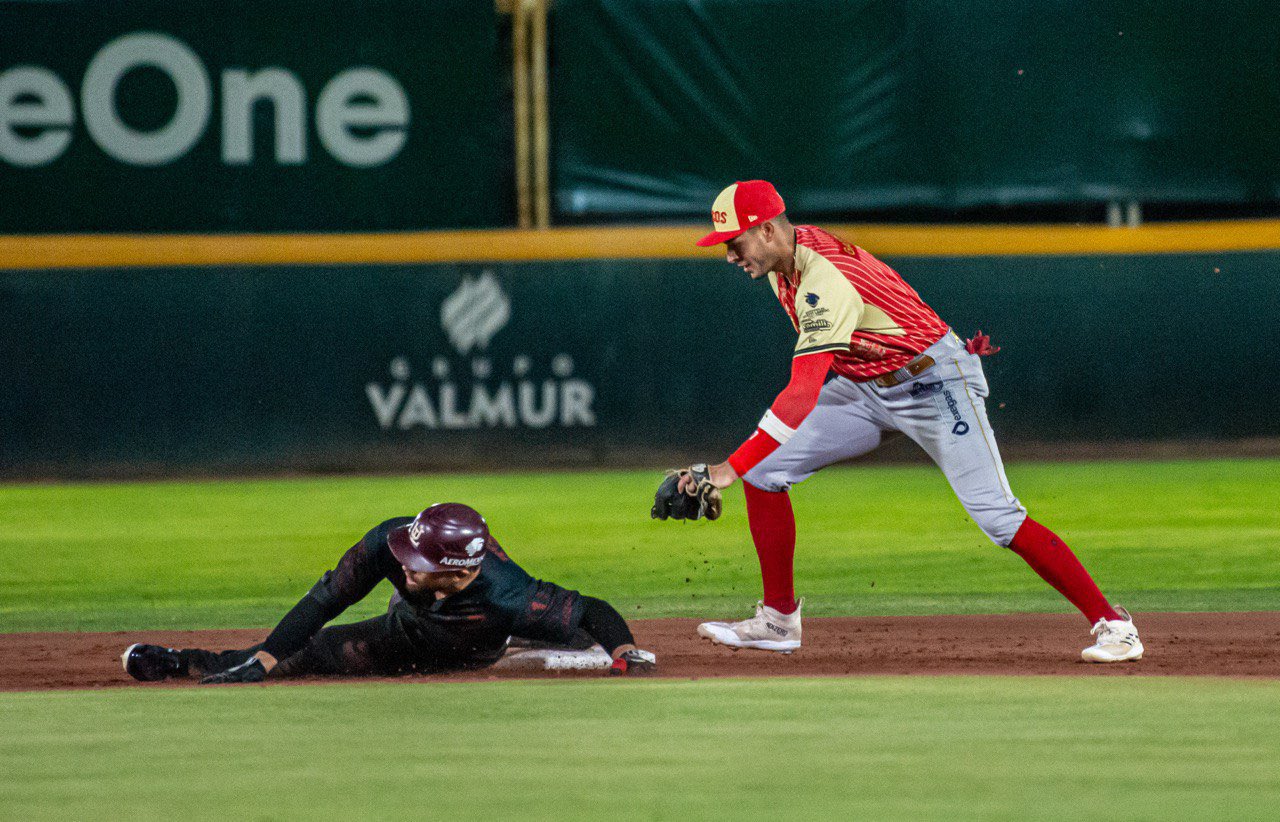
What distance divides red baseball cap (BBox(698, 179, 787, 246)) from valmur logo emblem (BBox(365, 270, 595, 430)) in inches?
299

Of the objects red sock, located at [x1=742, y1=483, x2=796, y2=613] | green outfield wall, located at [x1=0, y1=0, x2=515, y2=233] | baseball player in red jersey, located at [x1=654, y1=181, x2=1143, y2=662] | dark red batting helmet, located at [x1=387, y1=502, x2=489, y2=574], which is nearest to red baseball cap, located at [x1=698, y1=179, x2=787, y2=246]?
baseball player in red jersey, located at [x1=654, y1=181, x2=1143, y2=662]

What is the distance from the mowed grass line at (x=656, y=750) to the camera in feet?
14.2

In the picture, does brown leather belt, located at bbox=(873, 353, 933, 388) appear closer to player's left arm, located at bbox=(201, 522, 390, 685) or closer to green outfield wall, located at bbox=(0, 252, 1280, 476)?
player's left arm, located at bbox=(201, 522, 390, 685)

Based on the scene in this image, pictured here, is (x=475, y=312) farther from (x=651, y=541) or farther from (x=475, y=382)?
(x=651, y=541)

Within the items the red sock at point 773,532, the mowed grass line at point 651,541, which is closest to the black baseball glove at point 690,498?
the red sock at point 773,532

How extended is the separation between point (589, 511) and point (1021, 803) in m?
7.37

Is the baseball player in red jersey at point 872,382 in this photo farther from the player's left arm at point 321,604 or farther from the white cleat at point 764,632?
the player's left arm at point 321,604

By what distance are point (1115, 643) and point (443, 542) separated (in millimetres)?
2338

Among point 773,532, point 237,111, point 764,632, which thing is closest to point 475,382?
point 237,111

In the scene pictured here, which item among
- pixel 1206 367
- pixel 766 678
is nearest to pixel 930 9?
pixel 1206 367

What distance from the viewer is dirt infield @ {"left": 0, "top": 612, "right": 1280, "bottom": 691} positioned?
6371mm

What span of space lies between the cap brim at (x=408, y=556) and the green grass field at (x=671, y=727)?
1.30 feet

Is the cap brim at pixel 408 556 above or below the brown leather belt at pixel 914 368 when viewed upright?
below

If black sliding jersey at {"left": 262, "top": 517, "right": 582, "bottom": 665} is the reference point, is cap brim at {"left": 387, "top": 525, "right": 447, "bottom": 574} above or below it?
above
